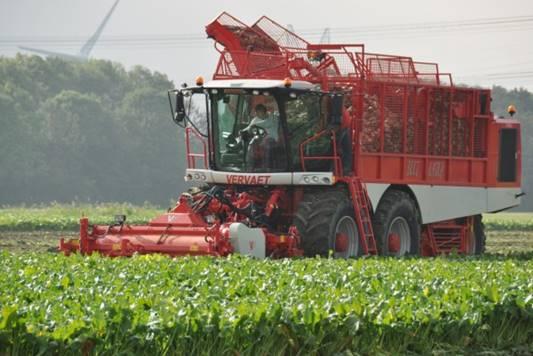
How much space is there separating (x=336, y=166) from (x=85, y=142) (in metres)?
62.0

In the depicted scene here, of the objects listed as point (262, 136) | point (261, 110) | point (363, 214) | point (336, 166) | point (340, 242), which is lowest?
point (340, 242)

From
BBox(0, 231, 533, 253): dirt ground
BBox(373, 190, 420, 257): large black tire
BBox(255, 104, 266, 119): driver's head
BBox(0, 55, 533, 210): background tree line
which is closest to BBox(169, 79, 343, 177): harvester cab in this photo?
BBox(255, 104, 266, 119): driver's head

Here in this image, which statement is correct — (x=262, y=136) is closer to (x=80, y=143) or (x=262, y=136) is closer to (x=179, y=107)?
(x=179, y=107)

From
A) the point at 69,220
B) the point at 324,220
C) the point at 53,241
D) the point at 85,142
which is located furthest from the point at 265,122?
the point at 85,142

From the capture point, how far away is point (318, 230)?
720 inches

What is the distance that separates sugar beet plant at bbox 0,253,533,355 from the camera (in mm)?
9398

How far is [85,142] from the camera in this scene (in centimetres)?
7994

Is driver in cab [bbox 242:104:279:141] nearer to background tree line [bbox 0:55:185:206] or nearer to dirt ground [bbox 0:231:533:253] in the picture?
dirt ground [bbox 0:231:533:253]

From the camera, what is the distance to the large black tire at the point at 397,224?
20.0m

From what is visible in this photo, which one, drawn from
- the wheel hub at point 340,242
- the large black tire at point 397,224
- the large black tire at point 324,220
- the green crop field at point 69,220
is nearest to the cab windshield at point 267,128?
the large black tire at point 324,220

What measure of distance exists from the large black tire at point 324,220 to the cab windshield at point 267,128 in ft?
2.38

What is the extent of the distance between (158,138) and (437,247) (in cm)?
6264

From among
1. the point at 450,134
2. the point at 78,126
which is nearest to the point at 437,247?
the point at 450,134

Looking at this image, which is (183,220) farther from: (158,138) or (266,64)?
(158,138)
